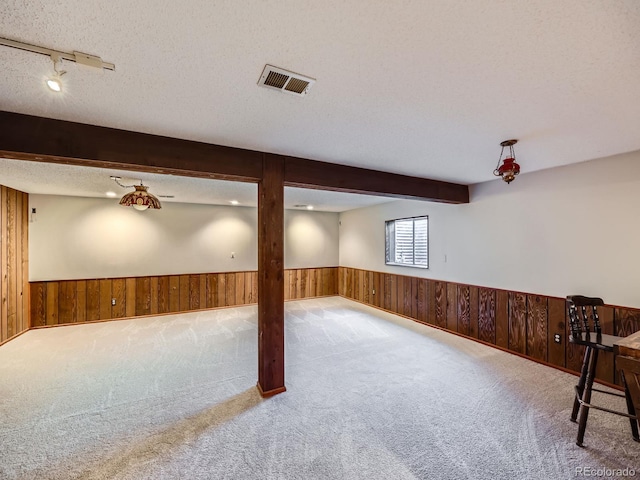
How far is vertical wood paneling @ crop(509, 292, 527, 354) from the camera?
354 centimetres

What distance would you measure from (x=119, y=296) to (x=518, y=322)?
21.6 ft

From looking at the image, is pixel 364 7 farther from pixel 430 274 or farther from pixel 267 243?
pixel 430 274

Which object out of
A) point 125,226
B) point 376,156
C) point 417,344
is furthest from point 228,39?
point 125,226

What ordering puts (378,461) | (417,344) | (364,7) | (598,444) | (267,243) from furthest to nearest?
(417,344), (267,243), (598,444), (378,461), (364,7)

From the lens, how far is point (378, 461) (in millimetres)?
1837

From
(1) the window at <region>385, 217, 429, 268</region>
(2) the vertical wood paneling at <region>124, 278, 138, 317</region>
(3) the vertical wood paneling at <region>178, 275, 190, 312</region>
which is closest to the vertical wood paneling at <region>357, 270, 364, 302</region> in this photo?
(1) the window at <region>385, 217, 429, 268</region>

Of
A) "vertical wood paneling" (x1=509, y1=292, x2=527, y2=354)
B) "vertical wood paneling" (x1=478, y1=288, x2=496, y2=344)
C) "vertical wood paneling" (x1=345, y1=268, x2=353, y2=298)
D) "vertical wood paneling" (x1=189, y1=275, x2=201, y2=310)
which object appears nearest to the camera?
"vertical wood paneling" (x1=509, y1=292, x2=527, y2=354)

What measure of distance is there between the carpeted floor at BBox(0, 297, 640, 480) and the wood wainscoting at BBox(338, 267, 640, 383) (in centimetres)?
25

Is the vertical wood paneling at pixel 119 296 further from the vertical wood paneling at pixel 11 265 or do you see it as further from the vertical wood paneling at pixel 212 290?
the vertical wood paneling at pixel 212 290

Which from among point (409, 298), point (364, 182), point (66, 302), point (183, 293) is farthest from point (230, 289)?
point (364, 182)

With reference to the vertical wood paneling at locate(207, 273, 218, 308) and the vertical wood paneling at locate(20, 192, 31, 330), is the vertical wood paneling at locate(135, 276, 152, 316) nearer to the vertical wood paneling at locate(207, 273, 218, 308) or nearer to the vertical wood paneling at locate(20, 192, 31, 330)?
the vertical wood paneling at locate(207, 273, 218, 308)

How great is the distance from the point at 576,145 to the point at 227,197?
4839 millimetres

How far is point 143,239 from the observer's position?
5520mm

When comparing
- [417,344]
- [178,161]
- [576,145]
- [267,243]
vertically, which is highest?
[576,145]
